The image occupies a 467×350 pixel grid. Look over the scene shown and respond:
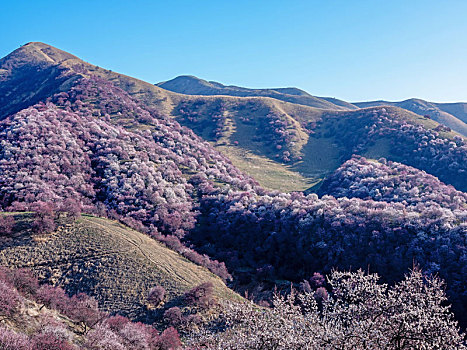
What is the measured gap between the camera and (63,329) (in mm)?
18047

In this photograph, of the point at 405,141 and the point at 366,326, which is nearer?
the point at 366,326

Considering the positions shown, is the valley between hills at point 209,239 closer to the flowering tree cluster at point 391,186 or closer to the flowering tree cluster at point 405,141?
the flowering tree cluster at point 391,186

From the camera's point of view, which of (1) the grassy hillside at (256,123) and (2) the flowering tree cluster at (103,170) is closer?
(2) the flowering tree cluster at (103,170)

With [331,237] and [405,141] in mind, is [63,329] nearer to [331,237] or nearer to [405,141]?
[331,237]

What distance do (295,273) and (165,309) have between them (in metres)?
20.7

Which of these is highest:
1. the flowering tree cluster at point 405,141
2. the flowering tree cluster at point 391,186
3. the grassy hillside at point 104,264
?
the flowering tree cluster at point 405,141

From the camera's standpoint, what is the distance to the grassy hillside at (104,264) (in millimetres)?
29797

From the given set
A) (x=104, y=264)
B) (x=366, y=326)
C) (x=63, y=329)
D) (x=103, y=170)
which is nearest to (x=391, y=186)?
(x=104, y=264)

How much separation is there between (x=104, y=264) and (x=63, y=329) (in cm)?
1507

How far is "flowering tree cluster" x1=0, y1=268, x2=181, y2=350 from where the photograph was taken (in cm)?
1499

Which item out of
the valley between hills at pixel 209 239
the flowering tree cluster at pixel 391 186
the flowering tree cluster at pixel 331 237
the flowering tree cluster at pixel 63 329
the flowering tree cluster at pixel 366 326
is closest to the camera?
the flowering tree cluster at pixel 366 326

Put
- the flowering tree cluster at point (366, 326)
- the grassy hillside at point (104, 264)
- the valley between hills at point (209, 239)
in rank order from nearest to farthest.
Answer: the flowering tree cluster at point (366, 326) < the valley between hills at point (209, 239) < the grassy hillside at point (104, 264)

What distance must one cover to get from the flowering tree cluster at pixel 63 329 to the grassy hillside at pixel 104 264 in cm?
355

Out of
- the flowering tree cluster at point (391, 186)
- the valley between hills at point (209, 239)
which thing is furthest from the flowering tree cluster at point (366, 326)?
the flowering tree cluster at point (391, 186)
